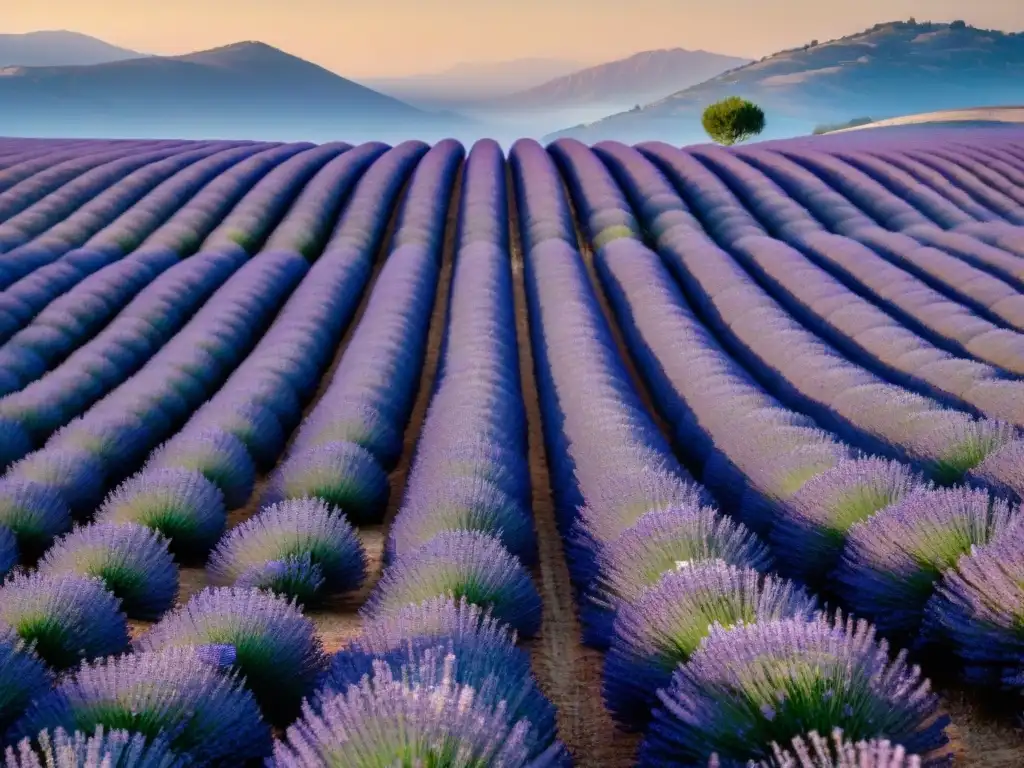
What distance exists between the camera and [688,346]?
25.6ft

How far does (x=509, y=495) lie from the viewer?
15.5 feet

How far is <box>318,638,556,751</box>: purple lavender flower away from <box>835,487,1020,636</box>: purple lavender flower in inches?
52.1

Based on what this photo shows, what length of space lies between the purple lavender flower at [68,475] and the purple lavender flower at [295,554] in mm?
1460

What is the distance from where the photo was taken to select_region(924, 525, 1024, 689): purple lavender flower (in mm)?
2680

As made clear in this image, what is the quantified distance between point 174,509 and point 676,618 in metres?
3.03

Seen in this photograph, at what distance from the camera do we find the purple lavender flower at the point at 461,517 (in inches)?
160

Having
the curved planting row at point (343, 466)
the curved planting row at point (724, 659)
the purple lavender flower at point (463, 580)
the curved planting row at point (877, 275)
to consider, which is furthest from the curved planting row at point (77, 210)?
the curved planting row at point (724, 659)

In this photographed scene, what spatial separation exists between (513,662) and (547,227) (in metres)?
11.0

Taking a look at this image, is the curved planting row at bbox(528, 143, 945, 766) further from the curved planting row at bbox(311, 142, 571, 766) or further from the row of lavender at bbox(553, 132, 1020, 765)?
the curved planting row at bbox(311, 142, 571, 766)

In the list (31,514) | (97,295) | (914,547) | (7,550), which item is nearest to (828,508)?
(914,547)

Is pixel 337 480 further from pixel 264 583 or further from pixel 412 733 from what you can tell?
pixel 412 733

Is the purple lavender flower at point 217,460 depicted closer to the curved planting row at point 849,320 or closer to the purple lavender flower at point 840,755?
the purple lavender flower at point 840,755

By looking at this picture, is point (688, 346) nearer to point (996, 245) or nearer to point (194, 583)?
point (194, 583)

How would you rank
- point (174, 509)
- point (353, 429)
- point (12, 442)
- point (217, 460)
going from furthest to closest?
point (12, 442)
point (353, 429)
point (217, 460)
point (174, 509)
